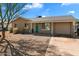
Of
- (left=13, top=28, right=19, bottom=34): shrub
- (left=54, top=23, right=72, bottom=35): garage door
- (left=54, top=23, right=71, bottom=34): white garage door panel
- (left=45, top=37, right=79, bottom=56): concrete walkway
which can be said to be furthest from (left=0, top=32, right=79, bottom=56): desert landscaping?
(left=54, top=23, right=71, bottom=34): white garage door panel

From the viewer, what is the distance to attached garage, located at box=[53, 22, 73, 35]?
6.75m

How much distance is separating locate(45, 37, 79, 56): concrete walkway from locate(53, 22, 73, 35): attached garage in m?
0.31

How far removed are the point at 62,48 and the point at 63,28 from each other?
219cm

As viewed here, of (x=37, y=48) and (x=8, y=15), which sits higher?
(x=8, y=15)

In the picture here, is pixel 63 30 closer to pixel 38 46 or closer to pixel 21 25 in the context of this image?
pixel 38 46

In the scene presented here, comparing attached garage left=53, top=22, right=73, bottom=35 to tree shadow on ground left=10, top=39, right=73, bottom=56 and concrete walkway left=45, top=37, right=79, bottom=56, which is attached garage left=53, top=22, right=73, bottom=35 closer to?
concrete walkway left=45, top=37, right=79, bottom=56

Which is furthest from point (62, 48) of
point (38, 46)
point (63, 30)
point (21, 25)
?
Answer: point (63, 30)

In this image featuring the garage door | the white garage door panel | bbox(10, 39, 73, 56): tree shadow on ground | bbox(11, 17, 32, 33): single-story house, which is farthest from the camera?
the white garage door panel

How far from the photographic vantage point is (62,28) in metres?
7.46

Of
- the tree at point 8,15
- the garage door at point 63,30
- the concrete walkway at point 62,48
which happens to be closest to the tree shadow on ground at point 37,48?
the concrete walkway at point 62,48

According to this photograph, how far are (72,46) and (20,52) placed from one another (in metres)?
2.00

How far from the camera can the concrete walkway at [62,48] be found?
16.3 ft

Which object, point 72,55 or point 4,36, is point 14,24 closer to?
point 4,36

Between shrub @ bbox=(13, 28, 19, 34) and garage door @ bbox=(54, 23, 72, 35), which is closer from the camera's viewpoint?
shrub @ bbox=(13, 28, 19, 34)
